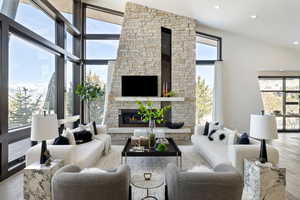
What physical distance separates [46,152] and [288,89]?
9.54 meters

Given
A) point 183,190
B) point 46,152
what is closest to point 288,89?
point 183,190

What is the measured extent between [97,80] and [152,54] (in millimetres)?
2334

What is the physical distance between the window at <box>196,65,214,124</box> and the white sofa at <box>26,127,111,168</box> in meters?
4.29

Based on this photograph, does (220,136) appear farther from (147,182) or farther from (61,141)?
(61,141)

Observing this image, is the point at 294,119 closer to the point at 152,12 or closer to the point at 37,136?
the point at 152,12

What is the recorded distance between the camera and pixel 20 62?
4273 mm

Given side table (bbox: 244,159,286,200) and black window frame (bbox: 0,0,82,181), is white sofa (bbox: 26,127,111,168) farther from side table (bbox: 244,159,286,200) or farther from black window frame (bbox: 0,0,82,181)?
side table (bbox: 244,159,286,200)

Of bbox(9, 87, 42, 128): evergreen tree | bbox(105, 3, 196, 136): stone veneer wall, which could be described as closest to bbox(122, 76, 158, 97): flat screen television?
bbox(105, 3, 196, 136): stone veneer wall

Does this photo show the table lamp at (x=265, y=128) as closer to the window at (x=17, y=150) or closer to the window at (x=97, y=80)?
the window at (x=17, y=150)

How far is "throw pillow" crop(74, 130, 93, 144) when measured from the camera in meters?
4.43

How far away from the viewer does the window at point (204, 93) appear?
7.73m

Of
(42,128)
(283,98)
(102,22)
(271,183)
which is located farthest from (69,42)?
(283,98)

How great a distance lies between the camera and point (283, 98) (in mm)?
8633

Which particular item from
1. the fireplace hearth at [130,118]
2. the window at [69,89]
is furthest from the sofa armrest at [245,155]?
the window at [69,89]
